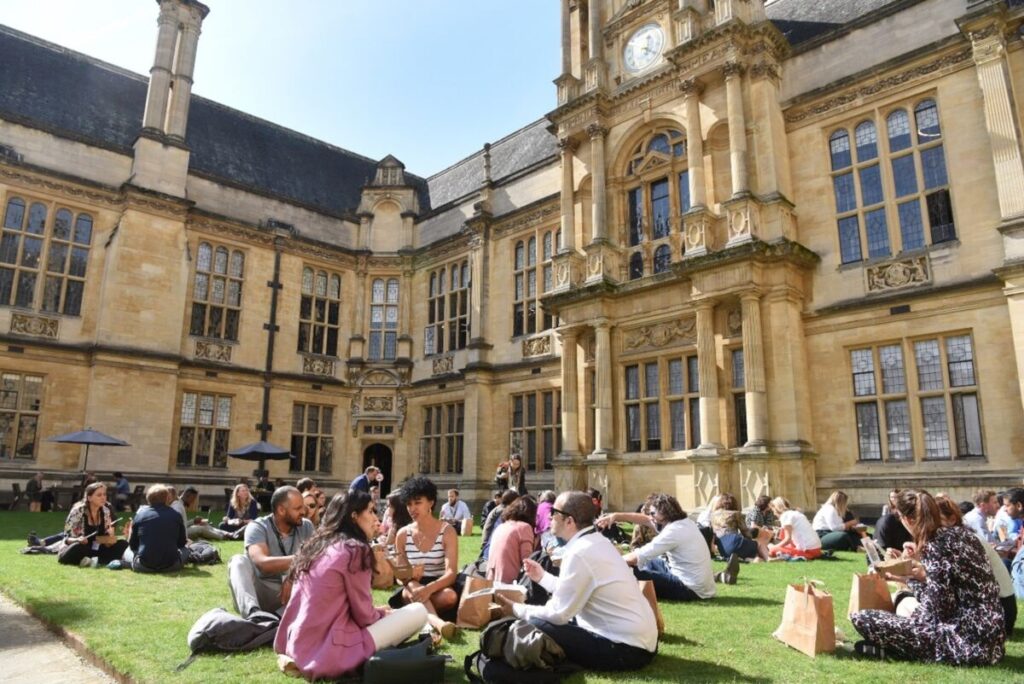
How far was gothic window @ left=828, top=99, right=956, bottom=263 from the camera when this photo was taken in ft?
48.2

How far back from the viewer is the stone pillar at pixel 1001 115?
43.1 ft

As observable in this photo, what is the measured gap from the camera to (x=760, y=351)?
15172 millimetres

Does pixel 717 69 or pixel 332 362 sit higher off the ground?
pixel 717 69

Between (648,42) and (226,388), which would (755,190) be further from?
(226,388)

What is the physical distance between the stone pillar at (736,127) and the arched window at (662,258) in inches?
98.9

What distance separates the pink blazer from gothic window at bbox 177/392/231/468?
67.6ft

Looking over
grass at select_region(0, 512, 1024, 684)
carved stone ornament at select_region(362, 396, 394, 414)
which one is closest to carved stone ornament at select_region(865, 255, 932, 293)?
grass at select_region(0, 512, 1024, 684)

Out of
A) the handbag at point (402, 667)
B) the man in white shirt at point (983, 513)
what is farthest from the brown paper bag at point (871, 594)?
the man in white shirt at point (983, 513)

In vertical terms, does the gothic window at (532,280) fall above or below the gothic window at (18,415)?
above

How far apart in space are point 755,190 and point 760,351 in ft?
13.3

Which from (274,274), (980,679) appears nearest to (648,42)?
(274,274)

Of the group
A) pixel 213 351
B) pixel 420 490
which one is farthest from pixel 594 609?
pixel 213 351

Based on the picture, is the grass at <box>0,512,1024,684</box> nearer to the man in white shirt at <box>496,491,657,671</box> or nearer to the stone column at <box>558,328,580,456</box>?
the man in white shirt at <box>496,491,657,671</box>

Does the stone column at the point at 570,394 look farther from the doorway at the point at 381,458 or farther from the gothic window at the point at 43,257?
the gothic window at the point at 43,257
